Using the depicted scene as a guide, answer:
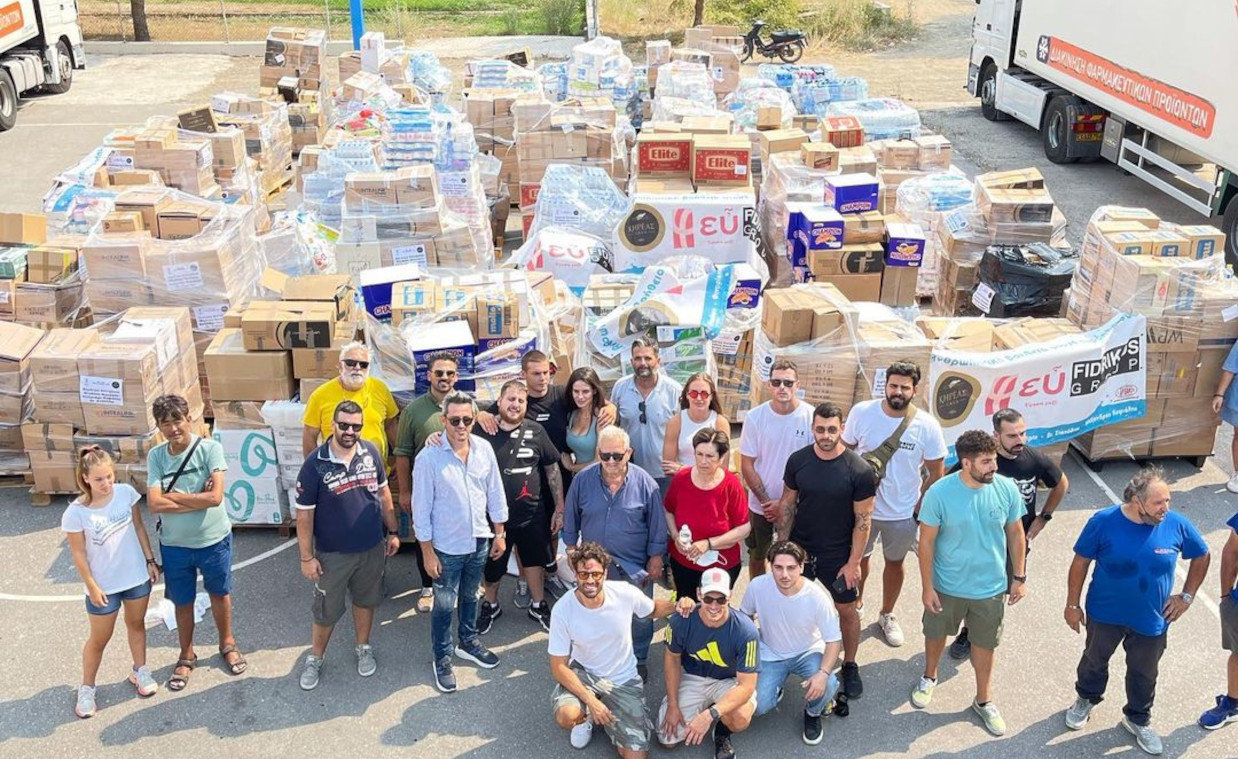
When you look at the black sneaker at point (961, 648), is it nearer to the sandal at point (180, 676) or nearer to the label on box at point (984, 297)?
the label on box at point (984, 297)

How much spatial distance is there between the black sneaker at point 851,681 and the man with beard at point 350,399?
3055 mm

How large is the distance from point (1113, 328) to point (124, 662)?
729 centimetres

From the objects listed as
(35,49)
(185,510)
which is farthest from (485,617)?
(35,49)

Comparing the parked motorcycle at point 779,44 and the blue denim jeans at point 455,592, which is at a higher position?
the parked motorcycle at point 779,44

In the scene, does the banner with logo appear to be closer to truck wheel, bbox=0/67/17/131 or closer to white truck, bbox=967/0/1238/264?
white truck, bbox=967/0/1238/264

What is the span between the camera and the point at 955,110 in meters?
22.8

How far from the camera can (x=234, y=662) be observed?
6.63 m

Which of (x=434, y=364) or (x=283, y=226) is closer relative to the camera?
(x=434, y=364)

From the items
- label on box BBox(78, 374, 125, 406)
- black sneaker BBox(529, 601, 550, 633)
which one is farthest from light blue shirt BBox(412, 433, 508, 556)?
label on box BBox(78, 374, 125, 406)

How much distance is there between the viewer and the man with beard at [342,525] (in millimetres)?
6172

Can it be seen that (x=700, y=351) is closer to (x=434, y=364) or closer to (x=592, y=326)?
(x=592, y=326)

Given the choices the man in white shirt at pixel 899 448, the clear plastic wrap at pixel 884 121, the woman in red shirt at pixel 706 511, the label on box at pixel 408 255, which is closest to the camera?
the woman in red shirt at pixel 706 511

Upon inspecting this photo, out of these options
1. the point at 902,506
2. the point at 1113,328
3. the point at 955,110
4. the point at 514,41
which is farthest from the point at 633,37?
the point at 902,506

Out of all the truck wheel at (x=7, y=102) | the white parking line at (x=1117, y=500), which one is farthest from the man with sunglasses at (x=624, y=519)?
the truck wheel at (x=7, y=102)
